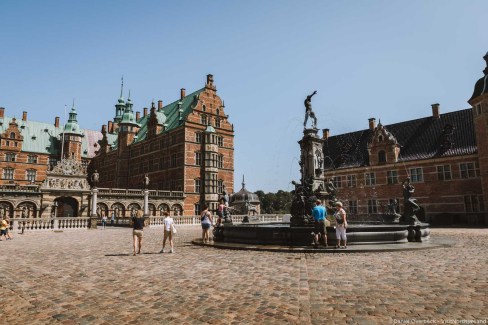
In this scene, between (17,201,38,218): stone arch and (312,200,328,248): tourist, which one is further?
(17,201,38,218): stone arch

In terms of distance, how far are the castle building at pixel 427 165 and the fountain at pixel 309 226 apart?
13210mm

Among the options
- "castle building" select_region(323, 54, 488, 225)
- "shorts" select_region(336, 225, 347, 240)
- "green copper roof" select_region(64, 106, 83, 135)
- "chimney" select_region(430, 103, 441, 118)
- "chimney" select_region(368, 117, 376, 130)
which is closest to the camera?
"shorts" select_region(336, 225, 347, 240)

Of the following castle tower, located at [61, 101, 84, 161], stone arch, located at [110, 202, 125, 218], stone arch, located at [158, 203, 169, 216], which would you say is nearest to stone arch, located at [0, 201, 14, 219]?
stone arch, located at [110, 202, 125, 218]

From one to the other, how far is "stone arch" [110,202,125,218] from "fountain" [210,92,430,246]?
28.7 metres

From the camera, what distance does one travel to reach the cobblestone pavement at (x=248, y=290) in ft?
15.1

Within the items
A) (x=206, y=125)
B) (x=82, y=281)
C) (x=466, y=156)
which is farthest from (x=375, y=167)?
(x=82, y=281)

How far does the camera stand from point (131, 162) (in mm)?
52938

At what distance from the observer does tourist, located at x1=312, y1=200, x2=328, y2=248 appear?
11.3 m

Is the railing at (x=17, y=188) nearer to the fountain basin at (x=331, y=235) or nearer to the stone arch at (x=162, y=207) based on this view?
the stone arch at (x=162, y=207)

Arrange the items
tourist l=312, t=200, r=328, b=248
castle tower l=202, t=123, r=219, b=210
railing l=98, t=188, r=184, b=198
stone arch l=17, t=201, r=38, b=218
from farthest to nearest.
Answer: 1. castle tower l=202, t=123, r=219, b=210
2. railing l=98, t=188, r=184, b=198
3. stone arch l=17, t=201, r=38, b=218
4. tourist l=312, t=200, r=328, b=248

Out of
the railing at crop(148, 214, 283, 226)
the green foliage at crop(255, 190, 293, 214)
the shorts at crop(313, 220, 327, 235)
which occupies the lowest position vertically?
the railing at crop(148, 214, 283, 226)

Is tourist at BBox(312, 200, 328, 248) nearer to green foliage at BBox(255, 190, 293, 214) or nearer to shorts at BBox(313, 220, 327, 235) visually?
shorts at BBox(313, 220, 327, 235)

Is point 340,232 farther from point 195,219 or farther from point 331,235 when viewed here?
point 195,219

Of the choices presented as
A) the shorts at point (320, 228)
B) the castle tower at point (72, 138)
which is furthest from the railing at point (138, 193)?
the shorts at point (320, 228)
